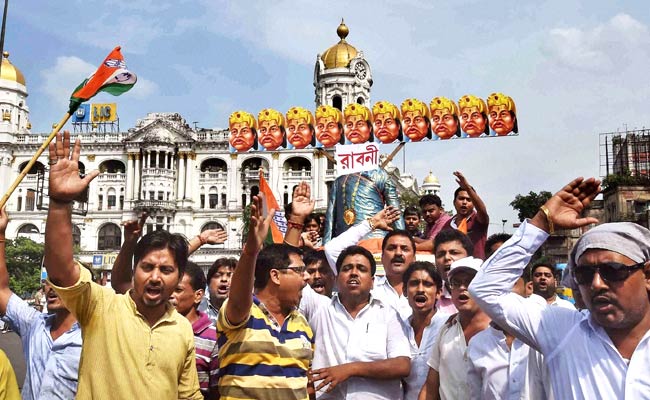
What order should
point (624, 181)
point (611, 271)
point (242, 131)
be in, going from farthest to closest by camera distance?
point (624, 181) < point (242, 131) < point (611, 271)

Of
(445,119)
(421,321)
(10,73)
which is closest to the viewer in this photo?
(421,321)

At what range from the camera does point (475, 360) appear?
11.9ft

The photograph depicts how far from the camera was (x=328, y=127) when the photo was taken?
21734 mm

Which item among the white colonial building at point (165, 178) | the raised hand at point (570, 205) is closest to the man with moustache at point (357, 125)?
the raised hand at point (570, 205)

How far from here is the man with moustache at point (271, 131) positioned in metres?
22.7

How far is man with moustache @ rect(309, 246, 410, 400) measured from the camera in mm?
4121

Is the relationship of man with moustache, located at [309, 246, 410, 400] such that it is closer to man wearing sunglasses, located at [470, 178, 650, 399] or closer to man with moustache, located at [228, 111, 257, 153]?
man wearing sunglasses, located at [470, 178, 650, 399]

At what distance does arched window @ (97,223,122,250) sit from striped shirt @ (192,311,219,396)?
5840 cm

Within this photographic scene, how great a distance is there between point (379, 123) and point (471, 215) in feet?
45.5

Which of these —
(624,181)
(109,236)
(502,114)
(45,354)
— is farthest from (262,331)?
(109,236)

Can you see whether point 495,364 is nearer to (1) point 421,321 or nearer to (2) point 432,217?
(1) point 421,321

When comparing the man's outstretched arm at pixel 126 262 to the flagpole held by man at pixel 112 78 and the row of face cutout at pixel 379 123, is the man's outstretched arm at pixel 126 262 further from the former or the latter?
the row of face cutout at pixel 379 123

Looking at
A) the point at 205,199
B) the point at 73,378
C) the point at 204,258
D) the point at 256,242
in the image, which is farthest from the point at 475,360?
the point at 205,199

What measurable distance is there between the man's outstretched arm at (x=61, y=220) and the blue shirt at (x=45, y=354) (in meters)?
1.30
